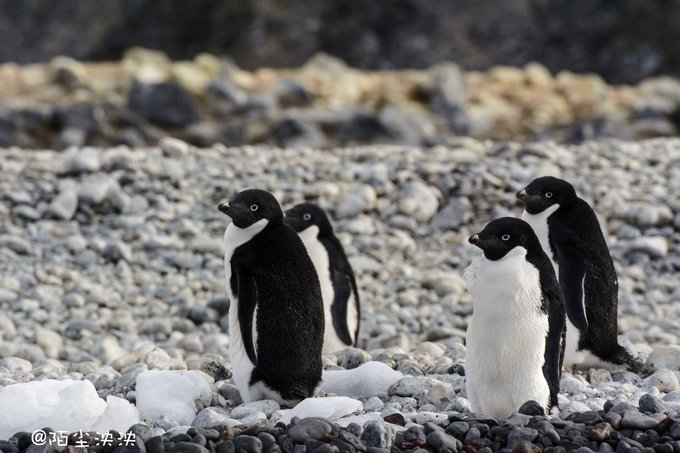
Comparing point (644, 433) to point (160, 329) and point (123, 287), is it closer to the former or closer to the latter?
point (160, 329)

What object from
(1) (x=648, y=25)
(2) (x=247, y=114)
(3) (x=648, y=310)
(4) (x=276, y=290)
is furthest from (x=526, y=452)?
(1) (x=648, y=25)

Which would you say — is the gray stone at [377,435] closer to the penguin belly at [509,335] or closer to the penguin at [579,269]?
the penguin belly at [509,335]

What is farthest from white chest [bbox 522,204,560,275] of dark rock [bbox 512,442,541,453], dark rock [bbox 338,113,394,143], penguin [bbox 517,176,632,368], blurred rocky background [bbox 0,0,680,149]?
dark rock [bbox 338,113,394,143]

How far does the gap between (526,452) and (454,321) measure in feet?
14.2

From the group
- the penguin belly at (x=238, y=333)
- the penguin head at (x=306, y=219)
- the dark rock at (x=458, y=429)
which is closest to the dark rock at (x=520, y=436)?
the dark rock at (x=458, y=429)

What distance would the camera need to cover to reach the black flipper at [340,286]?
21.2ft

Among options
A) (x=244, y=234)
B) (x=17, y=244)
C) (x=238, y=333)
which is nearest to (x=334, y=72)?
(x=17, y=244)

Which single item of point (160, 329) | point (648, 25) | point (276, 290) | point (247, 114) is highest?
point (648, 25)

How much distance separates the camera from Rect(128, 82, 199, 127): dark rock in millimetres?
17188

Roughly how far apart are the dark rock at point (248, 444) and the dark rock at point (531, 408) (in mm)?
1022

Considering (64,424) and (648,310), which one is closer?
(64,424)

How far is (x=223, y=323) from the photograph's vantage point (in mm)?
7879

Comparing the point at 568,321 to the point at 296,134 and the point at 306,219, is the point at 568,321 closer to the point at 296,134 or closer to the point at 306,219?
the point at 306,219

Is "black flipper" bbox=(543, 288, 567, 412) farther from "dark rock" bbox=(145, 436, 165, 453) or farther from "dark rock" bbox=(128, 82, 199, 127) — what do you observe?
"dark rock" bbox=(128, 82, 199, 127)
